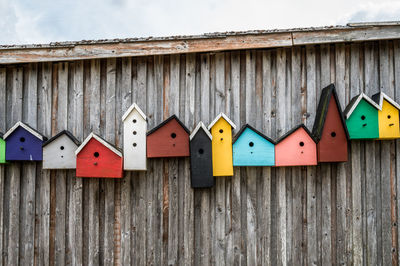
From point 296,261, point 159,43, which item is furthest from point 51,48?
point 296,261

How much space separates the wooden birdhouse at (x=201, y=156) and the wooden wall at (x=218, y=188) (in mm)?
288

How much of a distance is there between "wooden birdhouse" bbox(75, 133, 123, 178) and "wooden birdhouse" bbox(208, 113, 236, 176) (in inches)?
36.4

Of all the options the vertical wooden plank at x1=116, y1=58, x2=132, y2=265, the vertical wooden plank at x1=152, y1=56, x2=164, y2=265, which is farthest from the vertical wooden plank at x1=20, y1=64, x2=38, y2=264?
the vertical wooden plank at x1=152, y1=56, x2=164, y2=265

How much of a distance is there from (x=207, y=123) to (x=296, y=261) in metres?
1.74

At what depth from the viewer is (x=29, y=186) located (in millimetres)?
2588

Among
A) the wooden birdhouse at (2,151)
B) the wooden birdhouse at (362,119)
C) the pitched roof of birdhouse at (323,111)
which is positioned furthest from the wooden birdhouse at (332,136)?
the wooden birdhouse at (2,151)

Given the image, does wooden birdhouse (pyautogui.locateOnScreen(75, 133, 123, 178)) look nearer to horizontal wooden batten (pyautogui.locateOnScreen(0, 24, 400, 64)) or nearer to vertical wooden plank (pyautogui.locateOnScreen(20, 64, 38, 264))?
vertical wooden plank (pyautogui.locateOnScreen(20, 64, 38, 264))

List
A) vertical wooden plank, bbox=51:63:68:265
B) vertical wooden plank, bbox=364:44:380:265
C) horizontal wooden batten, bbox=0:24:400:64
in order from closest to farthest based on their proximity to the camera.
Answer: horizontal wooden batten, bbox=0:24:400:64, vertical wooden plank, bbox=364:44:380:265, vertical wooden plank, bbox=51:63:68:265

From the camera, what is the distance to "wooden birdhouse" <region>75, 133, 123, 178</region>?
2.24m

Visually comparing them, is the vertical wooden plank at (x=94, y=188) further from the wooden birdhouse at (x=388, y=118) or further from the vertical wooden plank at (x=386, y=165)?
the vertical wooden plank at (x=386, y=165)

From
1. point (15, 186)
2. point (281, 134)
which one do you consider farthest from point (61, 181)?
point (281, 134)

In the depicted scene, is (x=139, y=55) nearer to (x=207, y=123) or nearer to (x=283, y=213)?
(x=207, y=123)

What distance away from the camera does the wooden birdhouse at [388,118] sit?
2.25m

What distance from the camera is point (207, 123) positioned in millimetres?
2496
